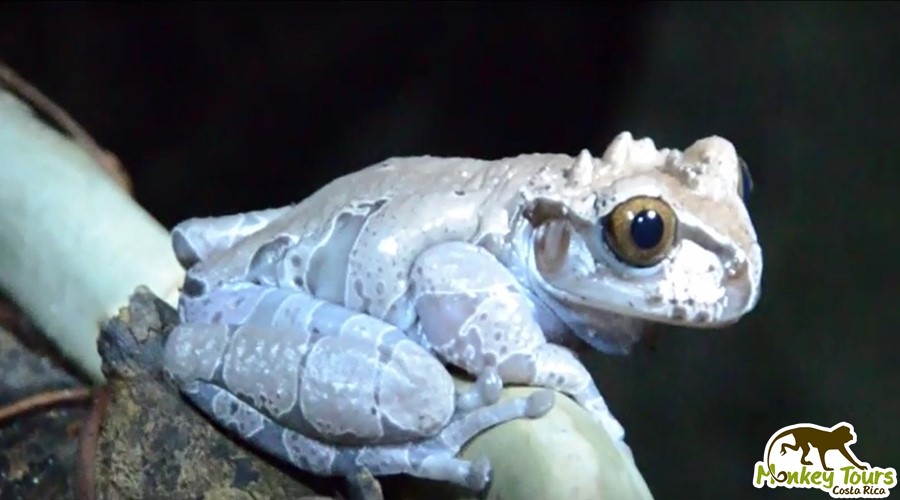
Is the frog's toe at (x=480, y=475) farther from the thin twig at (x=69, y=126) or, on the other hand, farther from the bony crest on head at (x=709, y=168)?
the thin twig at (x=69, y=126)

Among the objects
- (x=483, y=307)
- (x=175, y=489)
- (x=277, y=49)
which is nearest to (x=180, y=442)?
(x=175, y=489)

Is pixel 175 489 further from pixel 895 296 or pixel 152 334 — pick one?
pixel 895 296

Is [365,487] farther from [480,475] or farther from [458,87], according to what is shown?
[458,87]

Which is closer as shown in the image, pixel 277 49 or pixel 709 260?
pixel 709 260

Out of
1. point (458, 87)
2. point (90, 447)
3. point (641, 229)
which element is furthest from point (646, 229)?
point (458, 87)

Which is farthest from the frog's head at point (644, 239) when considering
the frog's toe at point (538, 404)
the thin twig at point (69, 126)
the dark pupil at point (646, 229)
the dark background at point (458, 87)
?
the dark background at point (458, 87)

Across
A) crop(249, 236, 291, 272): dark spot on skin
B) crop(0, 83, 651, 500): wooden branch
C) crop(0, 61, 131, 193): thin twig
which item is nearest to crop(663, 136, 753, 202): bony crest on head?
crop(249, 236, 291, 272): dark spot on skin
